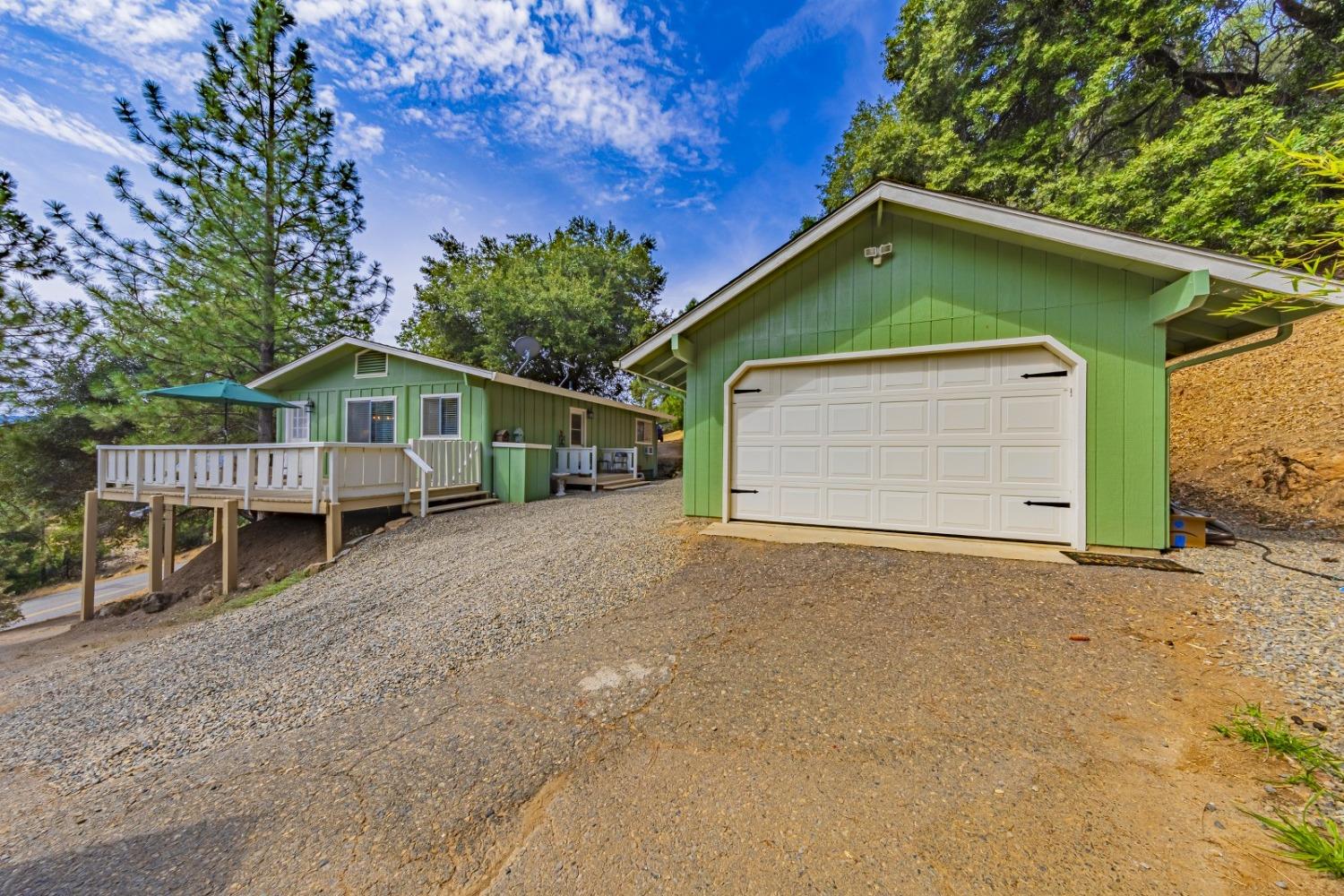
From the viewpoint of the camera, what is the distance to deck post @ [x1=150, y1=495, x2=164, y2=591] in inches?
311

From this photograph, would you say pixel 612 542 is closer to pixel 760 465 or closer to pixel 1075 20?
pixel 760 465

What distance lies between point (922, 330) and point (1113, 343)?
170 centimetres

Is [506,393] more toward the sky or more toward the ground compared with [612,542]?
more toward the sky

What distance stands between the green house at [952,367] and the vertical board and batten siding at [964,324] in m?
0.02

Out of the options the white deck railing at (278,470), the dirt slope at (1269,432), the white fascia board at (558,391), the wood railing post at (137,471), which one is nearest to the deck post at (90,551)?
the white deck railing at (278,470)

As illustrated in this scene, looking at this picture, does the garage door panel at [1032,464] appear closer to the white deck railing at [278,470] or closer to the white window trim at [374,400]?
the white deck railing at [278,470]

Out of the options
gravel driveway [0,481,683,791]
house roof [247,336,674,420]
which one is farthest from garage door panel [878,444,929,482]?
house roof [247,336,674,420]

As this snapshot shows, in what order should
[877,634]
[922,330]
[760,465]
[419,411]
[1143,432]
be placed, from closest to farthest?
[877,634] → [1143,432] → [922,330] → [760,465] → [419,411]

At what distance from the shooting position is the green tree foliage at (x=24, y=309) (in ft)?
36.6

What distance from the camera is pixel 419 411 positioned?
10312mm

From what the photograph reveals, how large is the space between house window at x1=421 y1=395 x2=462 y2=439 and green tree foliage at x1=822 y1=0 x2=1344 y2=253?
44.9 feet

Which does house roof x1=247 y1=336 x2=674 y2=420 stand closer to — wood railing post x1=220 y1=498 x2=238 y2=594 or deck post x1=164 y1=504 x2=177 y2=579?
deck post x1=164 y1=504 x2=177 y2=579

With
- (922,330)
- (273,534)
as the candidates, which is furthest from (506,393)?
(922,330)

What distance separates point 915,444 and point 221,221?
17278 millimetres
